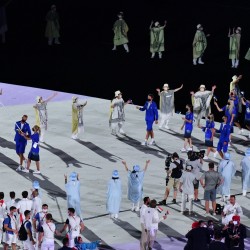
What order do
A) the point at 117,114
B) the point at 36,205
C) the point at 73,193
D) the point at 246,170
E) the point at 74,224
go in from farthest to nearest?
1. the point at 117,114
2. the point at 246,170
3. the point at 73,193
4. the point at 36,205
5. the point at 74,224

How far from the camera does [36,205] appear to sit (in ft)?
111

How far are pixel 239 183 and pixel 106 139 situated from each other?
6.02 metres

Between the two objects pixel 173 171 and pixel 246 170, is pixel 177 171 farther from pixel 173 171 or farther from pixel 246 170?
pixel 246 170

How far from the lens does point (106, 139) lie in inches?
1743

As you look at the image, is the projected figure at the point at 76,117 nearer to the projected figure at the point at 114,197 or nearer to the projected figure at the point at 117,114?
the projected figure at the point at 117,114

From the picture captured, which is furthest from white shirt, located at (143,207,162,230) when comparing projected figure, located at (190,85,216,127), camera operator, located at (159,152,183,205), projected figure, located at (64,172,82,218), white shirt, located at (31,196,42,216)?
projected figure, located at (190,85,216,127)

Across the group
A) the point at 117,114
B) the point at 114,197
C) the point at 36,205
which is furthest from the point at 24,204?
the point at 117,114

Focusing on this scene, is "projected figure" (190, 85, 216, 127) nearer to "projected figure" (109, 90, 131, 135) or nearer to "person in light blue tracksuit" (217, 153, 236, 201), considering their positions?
"projected figure" (109, 90, 131, 135)

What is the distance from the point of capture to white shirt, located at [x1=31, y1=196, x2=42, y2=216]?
33.8 meters

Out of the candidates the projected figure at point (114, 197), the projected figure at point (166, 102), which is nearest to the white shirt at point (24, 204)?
the projected figure at point (114, 197)

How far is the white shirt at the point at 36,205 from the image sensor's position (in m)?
33.8

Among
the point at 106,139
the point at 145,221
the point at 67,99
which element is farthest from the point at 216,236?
the point at 67,99

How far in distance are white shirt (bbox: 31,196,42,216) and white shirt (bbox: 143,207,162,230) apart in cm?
274

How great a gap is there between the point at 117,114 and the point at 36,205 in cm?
1087
